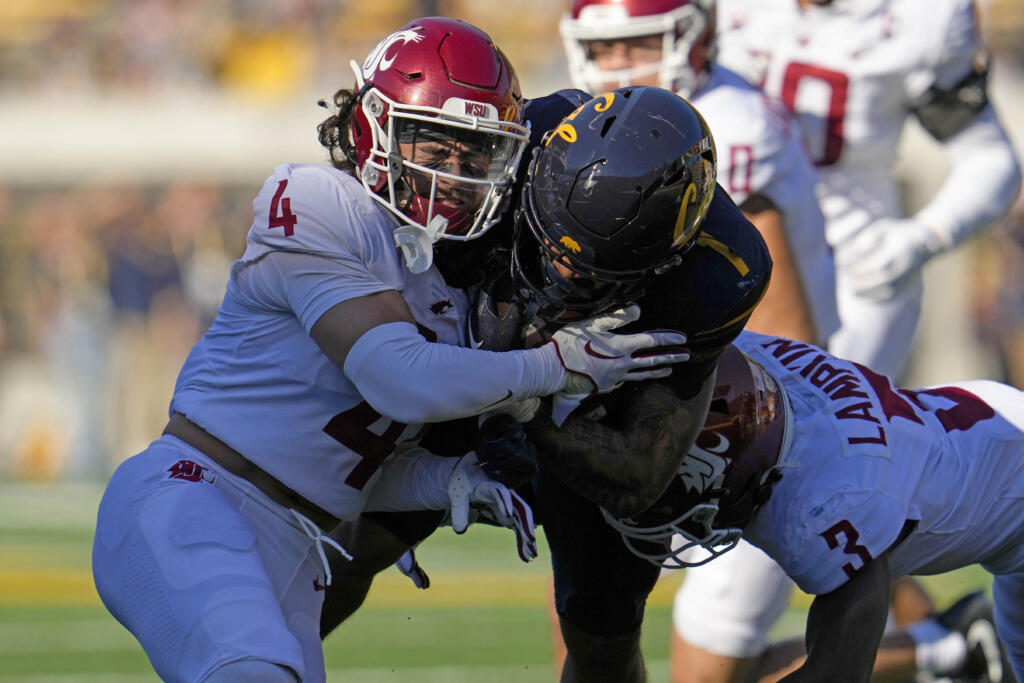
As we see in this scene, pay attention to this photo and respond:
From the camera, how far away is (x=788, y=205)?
416 cm

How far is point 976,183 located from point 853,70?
666 millimetres

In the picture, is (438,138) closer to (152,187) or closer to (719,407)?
(719,407)

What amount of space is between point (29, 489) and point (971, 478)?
28.9 feet

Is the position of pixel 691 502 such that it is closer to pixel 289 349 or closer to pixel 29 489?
pixel 289 349

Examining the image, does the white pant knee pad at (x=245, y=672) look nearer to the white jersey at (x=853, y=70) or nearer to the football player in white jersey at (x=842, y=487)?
the football player in white jersey at (x=842, y=487)

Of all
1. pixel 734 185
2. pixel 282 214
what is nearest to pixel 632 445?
pixel 282 214

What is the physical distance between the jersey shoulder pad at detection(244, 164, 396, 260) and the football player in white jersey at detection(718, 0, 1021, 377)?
2.57 meters

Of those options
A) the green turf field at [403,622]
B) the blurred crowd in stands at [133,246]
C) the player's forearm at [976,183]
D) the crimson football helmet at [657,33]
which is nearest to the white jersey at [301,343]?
the green turf field at [403,622]

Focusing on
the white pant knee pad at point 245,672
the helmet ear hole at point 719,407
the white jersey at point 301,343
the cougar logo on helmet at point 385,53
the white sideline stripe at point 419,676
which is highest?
the cougar logo on helmet at point 385,53

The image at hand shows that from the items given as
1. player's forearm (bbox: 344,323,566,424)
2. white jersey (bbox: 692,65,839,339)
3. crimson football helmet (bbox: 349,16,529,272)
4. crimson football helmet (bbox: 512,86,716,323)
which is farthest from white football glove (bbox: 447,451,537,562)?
white jersey (bbox: 692,65,839,339)

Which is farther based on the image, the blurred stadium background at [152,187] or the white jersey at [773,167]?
the blurred stadium background at [152,187]

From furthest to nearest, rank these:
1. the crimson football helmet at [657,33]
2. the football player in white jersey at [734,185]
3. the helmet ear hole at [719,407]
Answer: the crimson football helmet at [657,33], the football player in white jersey at [734,185], the helmet ear hole at [719,407]

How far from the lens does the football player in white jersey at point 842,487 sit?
292 cm

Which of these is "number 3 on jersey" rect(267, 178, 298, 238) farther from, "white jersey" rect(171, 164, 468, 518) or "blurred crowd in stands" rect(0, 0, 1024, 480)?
"blurred crowd in stands" rect(0, 0, 1024, 480)
